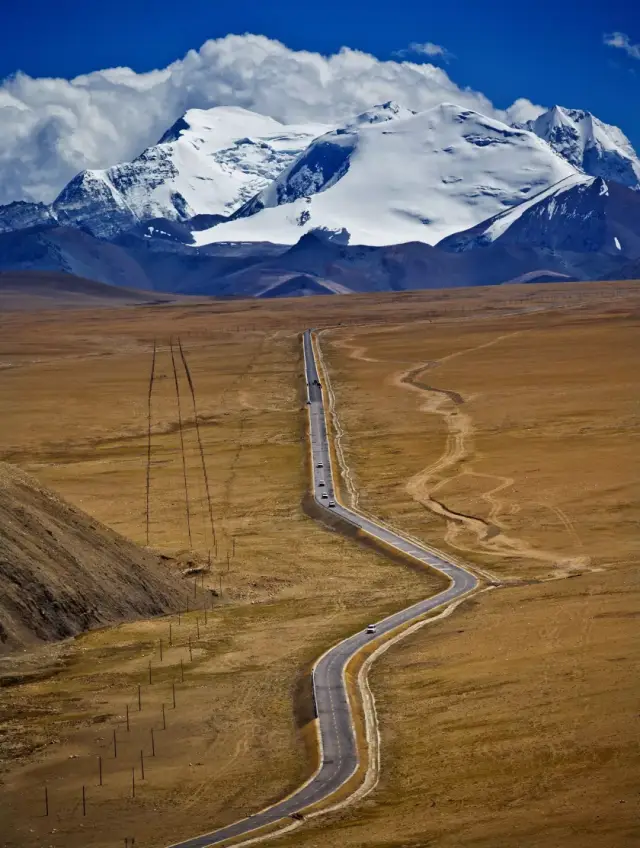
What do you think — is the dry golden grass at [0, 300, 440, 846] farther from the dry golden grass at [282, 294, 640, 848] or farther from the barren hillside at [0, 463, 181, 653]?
the dry golden grass at [282, 294, 640, 848]

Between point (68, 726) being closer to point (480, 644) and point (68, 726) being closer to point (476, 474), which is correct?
point (480, 644)

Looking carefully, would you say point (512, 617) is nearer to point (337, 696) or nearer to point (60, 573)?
point (337, 696)

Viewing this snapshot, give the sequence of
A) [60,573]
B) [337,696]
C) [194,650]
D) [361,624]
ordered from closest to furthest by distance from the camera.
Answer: [337,696] < [194,650] < [60,573] < [361,624]

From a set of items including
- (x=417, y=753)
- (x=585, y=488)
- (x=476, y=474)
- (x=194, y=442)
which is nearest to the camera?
(x=417, y=753)

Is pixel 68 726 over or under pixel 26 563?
under

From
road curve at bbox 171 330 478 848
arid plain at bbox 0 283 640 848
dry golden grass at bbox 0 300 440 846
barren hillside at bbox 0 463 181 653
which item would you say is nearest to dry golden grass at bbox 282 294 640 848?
arid plain at bbox 0 283 640 848

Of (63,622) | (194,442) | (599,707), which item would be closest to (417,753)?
(599,707)

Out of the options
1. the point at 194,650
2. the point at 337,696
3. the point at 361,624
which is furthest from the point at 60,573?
the point at 337,696

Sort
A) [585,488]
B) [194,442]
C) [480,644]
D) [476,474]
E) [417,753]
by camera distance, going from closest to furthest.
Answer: [417,753]
[480,644]
[585,488]
[476,474]
[194,442]
